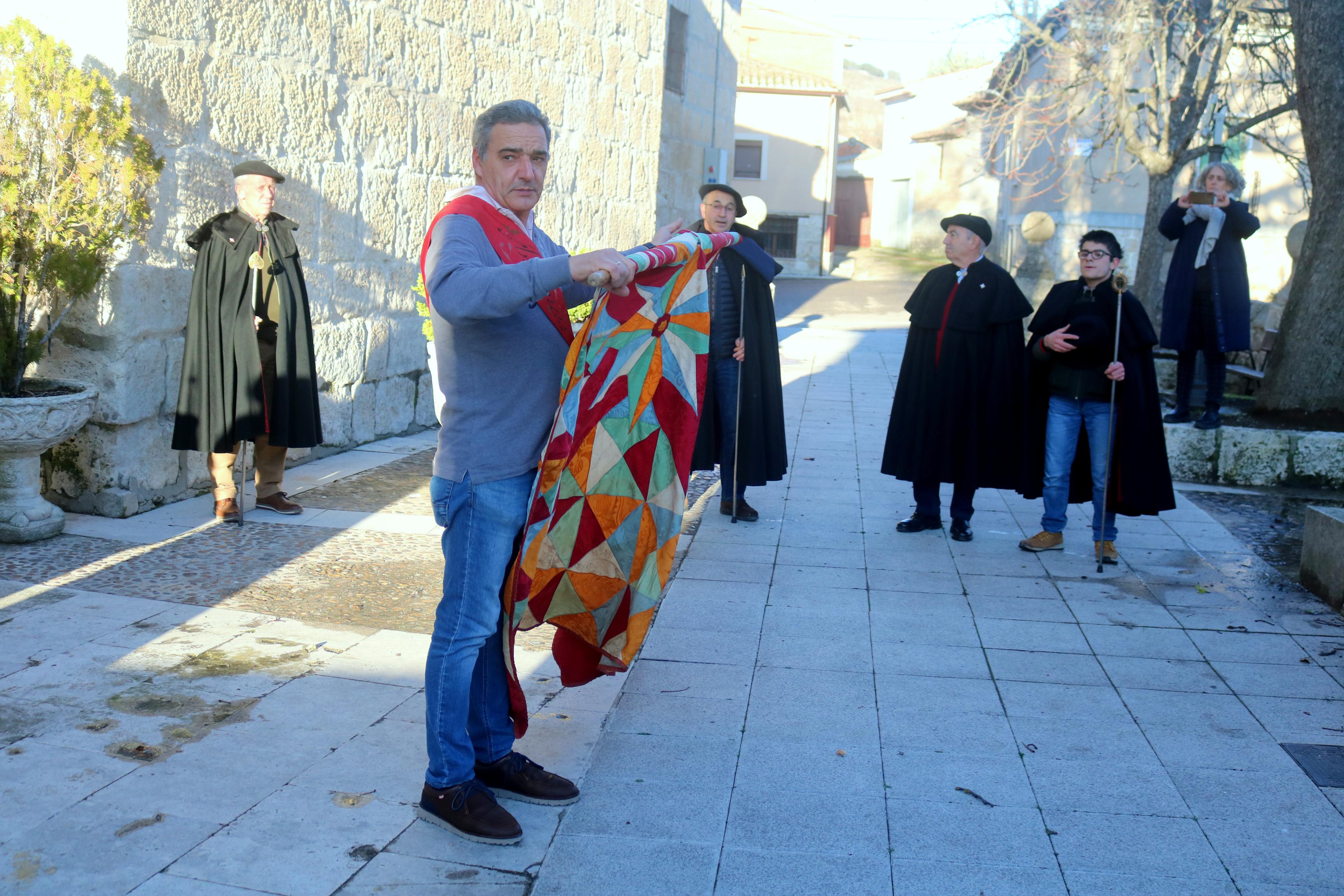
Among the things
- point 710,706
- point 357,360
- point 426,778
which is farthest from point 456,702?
point 357,360

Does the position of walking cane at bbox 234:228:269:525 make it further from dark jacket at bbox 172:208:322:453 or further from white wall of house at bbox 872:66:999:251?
white wall of house at bbox 872:66:999:251

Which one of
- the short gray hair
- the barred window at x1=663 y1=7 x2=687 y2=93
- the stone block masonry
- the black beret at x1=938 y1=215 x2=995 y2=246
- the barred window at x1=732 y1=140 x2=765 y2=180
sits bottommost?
the stone block masonry

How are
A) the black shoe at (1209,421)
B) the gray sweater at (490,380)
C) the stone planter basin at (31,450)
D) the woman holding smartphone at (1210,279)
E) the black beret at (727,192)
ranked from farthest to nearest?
the black shoe at (1209,421)
the woman holding smartphone at (1210,279)
the black beret at (727,192)
the stone planter basin at (31,450)
the gray sweater at (490,380)

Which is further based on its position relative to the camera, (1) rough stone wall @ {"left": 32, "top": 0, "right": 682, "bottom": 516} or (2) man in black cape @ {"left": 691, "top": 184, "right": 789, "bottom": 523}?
(2) man in black cape @ {"left": 691, "top": 184, "right": 789, "bottom": 523}

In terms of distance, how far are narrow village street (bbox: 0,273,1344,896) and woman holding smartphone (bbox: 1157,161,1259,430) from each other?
211cm

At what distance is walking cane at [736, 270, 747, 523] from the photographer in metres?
6.65

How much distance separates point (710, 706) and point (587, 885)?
127 centimetres

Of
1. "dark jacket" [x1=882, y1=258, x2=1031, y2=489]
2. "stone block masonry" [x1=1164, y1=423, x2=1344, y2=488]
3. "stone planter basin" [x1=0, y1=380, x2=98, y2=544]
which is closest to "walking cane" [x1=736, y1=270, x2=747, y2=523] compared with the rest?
"dark jacket" [x1=882, y1=258, x2=1031, y2=489]

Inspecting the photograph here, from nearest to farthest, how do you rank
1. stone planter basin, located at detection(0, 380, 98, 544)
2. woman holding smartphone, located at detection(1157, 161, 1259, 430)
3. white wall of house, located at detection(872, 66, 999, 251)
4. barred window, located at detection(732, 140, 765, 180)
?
stone planter basin, located at detection(0, 380, 98, 544) < woman holding smartphone, located at detection(1157, 161, 1259, 430) < barred window, located at detection(732, 140, 765, 180) < white wall of house, located at detection(872, 66, 999, 251)

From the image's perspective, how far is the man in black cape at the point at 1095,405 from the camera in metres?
5.98

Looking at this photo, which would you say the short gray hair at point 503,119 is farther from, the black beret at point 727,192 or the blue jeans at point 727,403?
the blue jeans at point 727,403

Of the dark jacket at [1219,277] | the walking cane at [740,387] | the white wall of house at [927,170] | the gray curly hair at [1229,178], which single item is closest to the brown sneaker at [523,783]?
the walking cane at [740,387]

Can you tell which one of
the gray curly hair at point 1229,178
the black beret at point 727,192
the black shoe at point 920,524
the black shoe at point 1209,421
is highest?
the gray curly hair at point 1229,178

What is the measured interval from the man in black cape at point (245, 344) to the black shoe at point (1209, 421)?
6094mm
